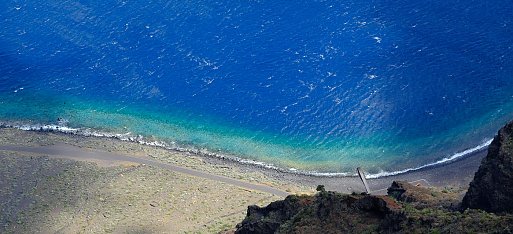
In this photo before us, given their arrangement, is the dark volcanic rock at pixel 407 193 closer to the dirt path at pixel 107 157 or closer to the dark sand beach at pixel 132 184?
the dark sand beach at pixel 132 184

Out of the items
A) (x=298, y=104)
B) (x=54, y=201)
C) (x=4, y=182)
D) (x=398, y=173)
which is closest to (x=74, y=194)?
(x=54, y=201)

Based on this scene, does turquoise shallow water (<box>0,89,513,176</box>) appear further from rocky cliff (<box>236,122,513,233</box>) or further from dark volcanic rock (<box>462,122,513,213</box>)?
dark volcanic rock (<box>462,122,513,213</box>)

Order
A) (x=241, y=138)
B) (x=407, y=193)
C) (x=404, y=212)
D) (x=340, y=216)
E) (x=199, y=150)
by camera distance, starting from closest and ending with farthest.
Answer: (x=404, y=212), (x=340, y=216), (x=407, y=193), (x=199, y=150), (x=241, y=138)

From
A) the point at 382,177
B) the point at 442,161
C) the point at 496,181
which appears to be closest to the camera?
the point at 496,181

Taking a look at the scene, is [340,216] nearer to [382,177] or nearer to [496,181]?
[496,181]

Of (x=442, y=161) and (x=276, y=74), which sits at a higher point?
(x=276, y=74)

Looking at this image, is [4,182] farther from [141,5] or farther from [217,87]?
[141,5]

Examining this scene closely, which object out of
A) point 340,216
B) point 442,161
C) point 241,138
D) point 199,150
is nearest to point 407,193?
point 340,216

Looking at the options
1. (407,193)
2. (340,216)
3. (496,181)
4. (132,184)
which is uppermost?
(132,184)
